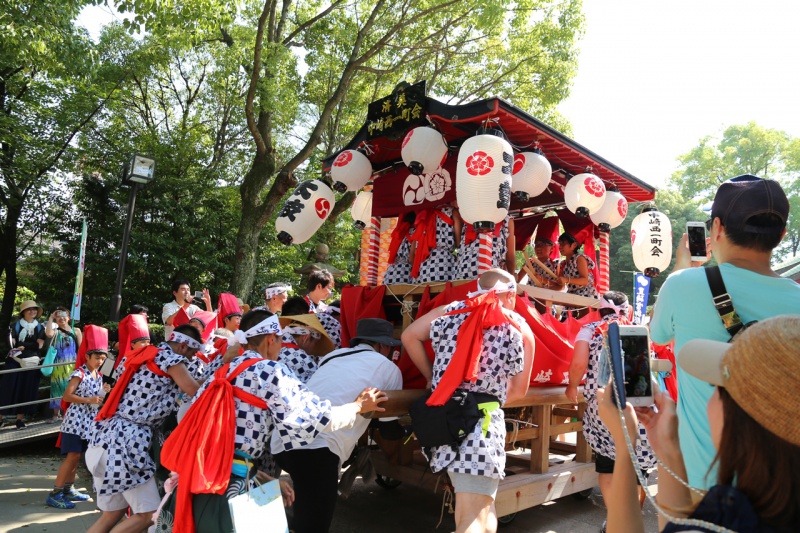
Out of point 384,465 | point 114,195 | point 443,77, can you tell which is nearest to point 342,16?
point 443,77

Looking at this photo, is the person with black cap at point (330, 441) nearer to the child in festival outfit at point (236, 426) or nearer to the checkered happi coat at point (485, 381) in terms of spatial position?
the child in festival outfit at point (236, 426)

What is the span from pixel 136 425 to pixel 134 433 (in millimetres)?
79

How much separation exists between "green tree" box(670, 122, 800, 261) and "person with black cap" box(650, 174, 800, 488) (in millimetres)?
29004

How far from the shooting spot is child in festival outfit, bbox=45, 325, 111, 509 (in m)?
5.75

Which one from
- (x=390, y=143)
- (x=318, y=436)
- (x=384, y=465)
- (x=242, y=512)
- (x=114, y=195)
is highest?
(x=114, y=195)

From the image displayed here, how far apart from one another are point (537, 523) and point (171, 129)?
17.7 meters

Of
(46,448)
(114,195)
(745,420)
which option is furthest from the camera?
(114,195)

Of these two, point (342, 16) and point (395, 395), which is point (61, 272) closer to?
point (342, 16)

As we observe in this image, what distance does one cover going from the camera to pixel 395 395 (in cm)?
390

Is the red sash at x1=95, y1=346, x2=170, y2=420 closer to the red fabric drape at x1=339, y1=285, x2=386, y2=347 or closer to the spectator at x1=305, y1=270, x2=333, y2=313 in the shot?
the spectator at x1=305, y1=270, x2=333, y2=313

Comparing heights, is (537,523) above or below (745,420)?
below

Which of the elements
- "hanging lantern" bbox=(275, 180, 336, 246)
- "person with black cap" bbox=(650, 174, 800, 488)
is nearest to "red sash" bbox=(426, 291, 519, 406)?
"person with black cap" bbox=(650, 174, 800, 488)

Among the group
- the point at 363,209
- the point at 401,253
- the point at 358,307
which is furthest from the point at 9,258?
the point at 358,307

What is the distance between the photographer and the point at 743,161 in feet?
91.2
